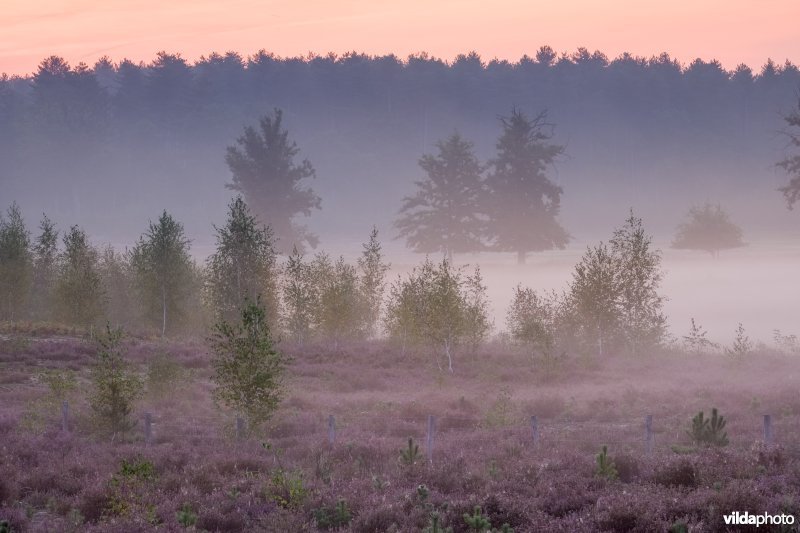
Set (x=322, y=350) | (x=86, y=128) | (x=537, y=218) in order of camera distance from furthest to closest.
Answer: (x=86, y=128)
(x=537, y=218)
(x=322, y=350)

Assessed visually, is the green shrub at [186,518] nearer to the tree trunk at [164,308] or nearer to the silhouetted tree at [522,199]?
the tree trunk at [164,308]

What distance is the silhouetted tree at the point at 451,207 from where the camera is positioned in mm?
99688

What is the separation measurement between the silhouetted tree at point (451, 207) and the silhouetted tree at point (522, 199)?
245 cm

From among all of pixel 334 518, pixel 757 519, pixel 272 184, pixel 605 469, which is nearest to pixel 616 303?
pixel 605 469

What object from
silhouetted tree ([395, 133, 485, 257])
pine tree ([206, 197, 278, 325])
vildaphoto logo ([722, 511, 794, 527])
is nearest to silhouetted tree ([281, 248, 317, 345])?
pine tree ([206, 197, 278, 325])

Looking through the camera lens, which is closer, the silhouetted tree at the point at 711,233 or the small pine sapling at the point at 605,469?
the small pine sapling at the point at 605,469

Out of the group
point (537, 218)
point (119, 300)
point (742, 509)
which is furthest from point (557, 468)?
point (537, 218)

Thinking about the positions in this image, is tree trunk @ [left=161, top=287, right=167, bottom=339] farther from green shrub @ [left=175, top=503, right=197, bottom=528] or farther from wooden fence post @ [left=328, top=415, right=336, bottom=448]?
green shrub @ [left=175, top=503, right=197, bottom=528]

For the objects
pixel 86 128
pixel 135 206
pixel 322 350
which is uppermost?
pixel 86 128

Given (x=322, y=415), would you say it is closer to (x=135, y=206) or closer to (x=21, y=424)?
(x=21, y=424)

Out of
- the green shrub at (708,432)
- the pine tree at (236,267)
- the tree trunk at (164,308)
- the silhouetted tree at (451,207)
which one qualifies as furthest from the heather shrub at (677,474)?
the silhouetted tree at (451,207)

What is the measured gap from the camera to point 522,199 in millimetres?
101375

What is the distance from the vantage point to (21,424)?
26.8 metres

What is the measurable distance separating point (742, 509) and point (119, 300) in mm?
64644
